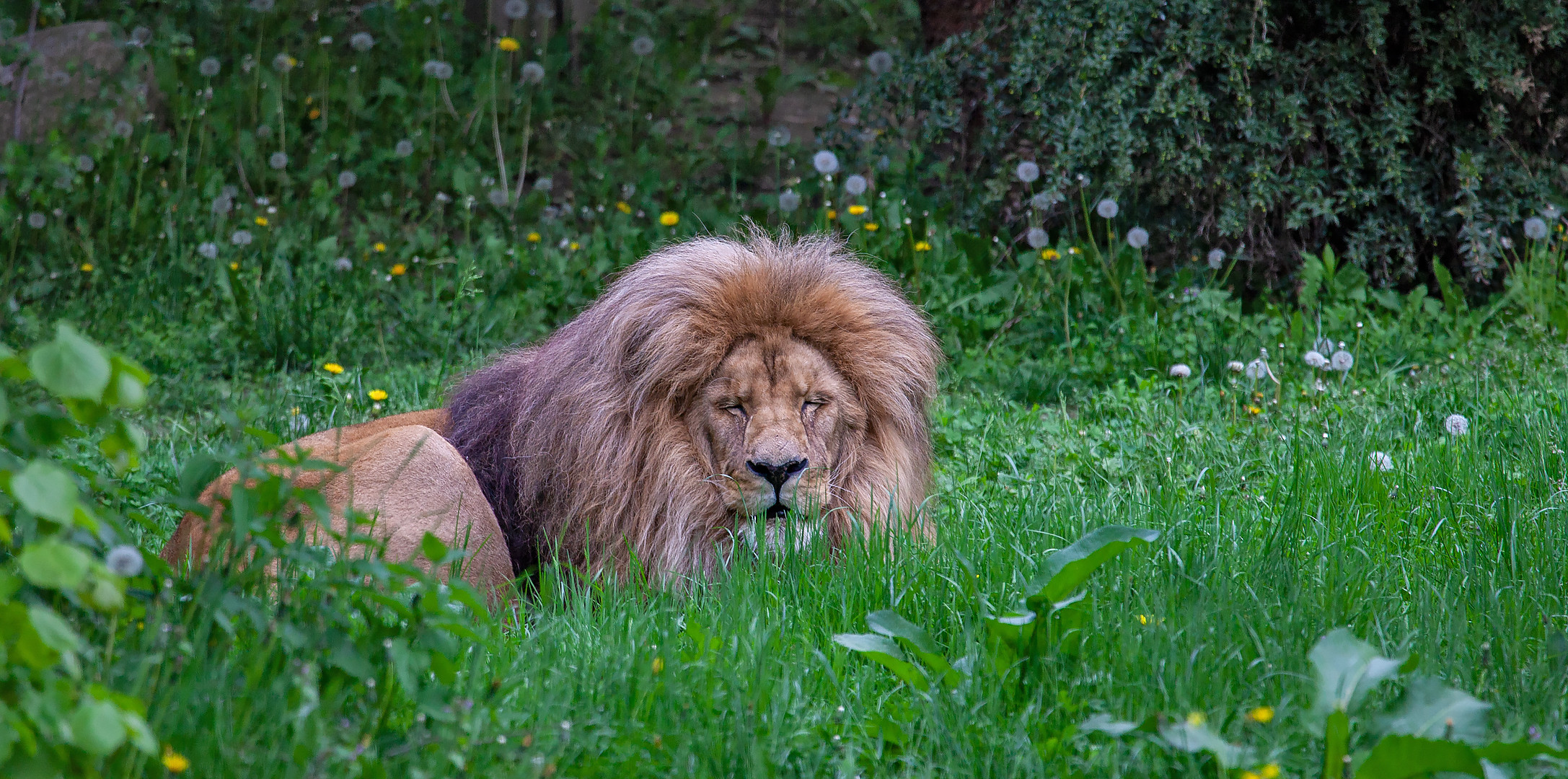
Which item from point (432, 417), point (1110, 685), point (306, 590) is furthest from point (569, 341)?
point (1110, 685)

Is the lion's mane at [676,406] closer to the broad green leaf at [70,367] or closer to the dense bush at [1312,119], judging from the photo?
the broad green leaf at [70,367]

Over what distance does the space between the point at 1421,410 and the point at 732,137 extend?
566 cm

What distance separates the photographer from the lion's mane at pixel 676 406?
3.51 metres

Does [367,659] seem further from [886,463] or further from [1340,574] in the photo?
[1340,574]

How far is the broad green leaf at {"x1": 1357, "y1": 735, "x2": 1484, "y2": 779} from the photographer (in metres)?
2.01

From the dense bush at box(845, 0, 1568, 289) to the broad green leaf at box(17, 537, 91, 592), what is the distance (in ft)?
16.5

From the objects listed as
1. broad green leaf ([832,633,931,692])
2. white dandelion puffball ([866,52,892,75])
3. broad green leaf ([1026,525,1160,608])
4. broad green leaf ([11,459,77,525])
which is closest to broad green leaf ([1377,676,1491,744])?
broad green leaf ([1026,525,1160,608])

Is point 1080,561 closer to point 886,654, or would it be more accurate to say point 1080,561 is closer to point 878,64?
point 886,654

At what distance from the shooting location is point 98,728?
5.20 feet

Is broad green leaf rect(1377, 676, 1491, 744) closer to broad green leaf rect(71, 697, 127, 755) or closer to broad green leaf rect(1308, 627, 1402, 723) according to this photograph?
broad green leaf rect(1308, 627, 1402, 723)

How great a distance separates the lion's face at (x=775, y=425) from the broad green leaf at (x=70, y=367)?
5.84 feet

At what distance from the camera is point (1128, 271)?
6.37 metres

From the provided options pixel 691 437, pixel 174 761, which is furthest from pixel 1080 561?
pixel 174 761

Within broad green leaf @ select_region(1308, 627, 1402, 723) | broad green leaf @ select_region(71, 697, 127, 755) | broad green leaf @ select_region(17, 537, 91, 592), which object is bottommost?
broad green leaf @ select_region(1308, 627, 1402, 723)
